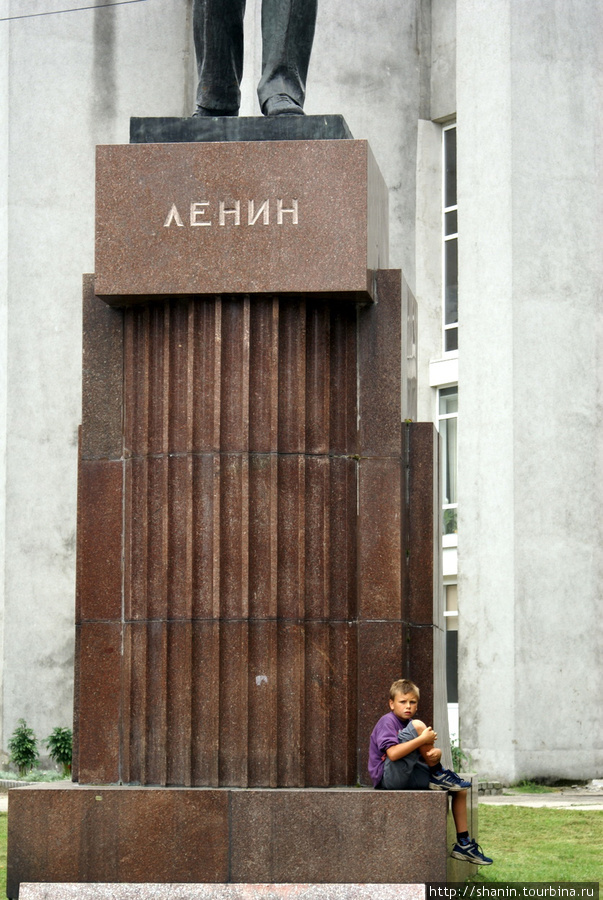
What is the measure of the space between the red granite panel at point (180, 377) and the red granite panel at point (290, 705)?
A: 1.28 metres

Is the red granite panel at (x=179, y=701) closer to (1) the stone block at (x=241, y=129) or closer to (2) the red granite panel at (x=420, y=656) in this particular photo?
(2) the red granite panel at (x=420, y=656)

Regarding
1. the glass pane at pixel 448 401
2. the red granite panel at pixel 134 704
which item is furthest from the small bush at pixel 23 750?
the red granite panel at pixel 134 704

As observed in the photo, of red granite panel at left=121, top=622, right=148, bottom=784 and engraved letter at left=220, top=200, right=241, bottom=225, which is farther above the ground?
engraved letter at left=220, top=200, right=241, bottom=225

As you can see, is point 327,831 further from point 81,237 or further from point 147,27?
point 147,27

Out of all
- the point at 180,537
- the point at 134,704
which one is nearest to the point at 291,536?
the point at 180,537

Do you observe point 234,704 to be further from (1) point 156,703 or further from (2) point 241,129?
(2) point 241,129

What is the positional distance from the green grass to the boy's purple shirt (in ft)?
5.88

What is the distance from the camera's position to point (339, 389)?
8.31 meters

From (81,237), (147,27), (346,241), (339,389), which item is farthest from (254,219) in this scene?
(147,27)

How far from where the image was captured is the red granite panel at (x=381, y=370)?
326 inches

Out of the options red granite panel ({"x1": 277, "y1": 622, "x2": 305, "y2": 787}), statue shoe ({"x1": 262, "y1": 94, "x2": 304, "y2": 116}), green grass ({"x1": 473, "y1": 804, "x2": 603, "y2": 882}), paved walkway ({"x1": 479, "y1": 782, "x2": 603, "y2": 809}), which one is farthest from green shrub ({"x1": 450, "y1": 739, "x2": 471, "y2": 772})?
statue shoe ({"x1": 262, "y1": 94, "x2": 304, "y2": 116})

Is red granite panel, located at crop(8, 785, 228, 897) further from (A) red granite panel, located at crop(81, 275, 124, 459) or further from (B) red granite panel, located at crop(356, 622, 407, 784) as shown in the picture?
(A) red granite panel, located at crop(81, 275, 124, 459)

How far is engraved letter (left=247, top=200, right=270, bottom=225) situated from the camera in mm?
8227

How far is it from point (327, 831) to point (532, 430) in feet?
43.2
